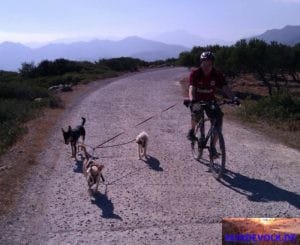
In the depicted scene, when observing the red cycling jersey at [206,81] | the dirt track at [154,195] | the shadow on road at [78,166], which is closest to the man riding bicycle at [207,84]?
the red cycling jersey at [206,81]

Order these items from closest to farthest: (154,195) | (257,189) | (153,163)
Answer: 1. (154,195)
2. (257,189)
3. (153,163)

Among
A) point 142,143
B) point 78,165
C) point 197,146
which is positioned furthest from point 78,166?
point 197,146

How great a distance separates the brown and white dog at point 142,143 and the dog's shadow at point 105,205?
2.35m

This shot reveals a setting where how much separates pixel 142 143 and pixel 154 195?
256 centimetres

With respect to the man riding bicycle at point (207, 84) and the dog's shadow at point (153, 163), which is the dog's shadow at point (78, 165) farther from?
the man riding bicycle at point (207, 84)

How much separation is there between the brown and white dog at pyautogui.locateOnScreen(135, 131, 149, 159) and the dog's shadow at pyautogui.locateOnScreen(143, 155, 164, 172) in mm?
133

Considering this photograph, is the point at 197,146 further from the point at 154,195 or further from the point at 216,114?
the point at 154,195

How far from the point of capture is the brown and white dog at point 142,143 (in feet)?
32.6

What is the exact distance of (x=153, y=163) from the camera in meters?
9.68

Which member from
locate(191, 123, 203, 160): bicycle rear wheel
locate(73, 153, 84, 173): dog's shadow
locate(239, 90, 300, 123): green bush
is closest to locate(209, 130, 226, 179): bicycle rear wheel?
locate(191, 123, 203, 160): bicycle rear wheel

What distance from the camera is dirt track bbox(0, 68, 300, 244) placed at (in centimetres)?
619

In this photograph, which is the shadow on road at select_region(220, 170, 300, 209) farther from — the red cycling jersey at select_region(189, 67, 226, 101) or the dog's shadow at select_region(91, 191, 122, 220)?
the dog's shadow at select_region(91, 191, 122, 220)

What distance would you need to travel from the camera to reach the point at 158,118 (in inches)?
605

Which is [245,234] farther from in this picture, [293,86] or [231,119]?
[293,86]
